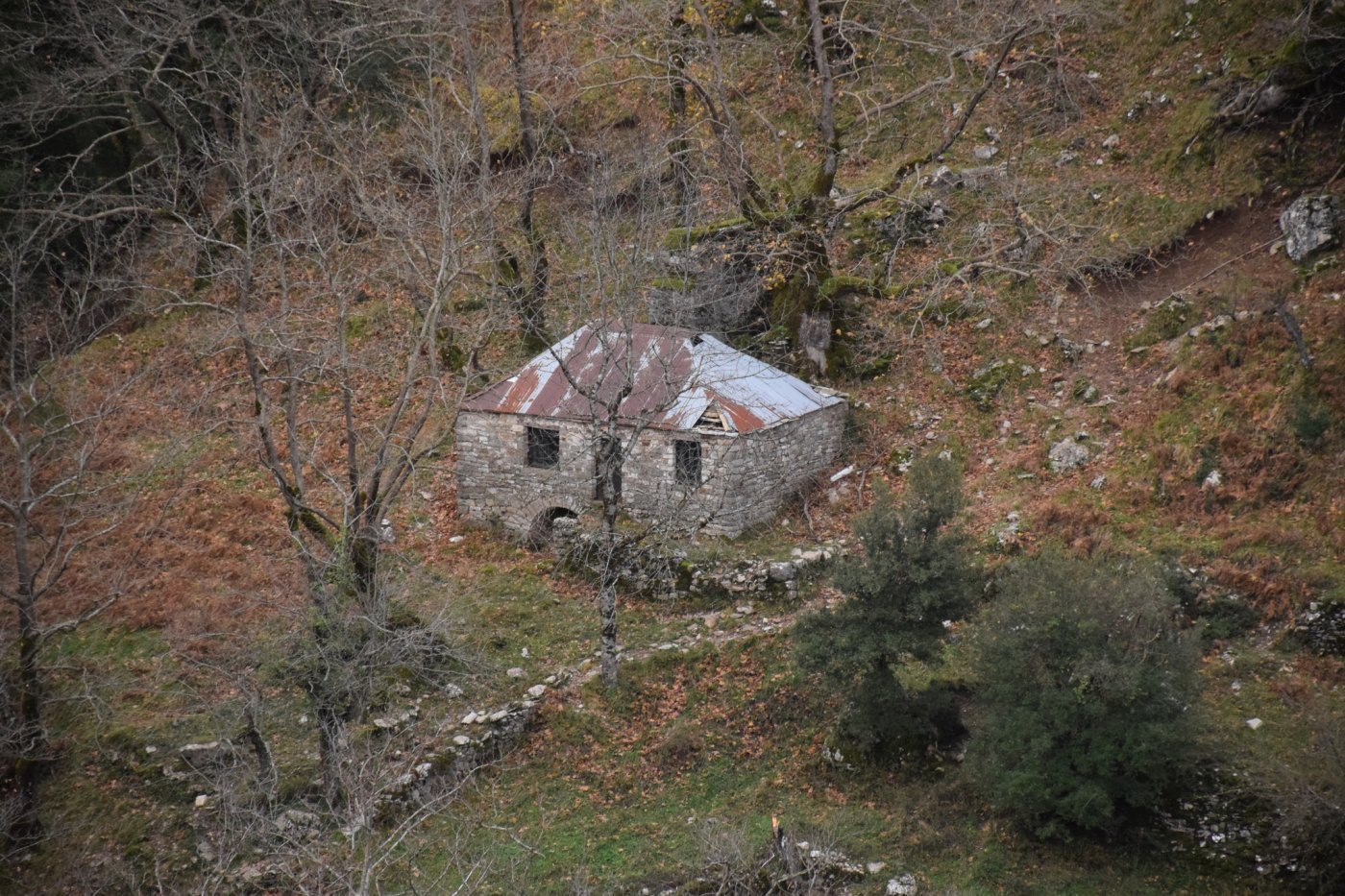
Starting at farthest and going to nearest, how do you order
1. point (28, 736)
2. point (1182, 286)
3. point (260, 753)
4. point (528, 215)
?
point (528, 215), point (1182, 286), point (28, 736), point (260, 753)

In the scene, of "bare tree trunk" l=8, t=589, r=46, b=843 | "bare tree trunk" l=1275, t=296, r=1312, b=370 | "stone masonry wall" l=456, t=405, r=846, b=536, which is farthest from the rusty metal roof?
"bare tree trunk" l=8, t=589, r=46, b=843

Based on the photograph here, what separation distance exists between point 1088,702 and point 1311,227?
10.2 metres

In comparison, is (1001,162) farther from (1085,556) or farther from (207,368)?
(207,368)

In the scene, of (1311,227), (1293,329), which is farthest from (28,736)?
(1311,227)

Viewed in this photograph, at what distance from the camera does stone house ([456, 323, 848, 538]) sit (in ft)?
53.8

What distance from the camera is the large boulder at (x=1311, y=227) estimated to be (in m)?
15.6

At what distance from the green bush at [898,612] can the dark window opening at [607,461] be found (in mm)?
3554

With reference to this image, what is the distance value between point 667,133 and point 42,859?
59.5ft

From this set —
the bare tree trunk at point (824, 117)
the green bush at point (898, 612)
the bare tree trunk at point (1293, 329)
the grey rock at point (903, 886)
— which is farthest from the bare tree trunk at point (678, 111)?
the grey rock at point (903, 886)

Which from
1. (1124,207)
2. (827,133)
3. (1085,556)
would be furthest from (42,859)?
(1124,207)

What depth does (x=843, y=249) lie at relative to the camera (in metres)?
21.9

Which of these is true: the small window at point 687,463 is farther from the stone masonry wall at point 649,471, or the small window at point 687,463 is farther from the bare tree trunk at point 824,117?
the bare tree trunk at point 824,117

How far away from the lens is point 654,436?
54.9 feet

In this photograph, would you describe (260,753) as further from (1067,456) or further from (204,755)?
(1067,456)
